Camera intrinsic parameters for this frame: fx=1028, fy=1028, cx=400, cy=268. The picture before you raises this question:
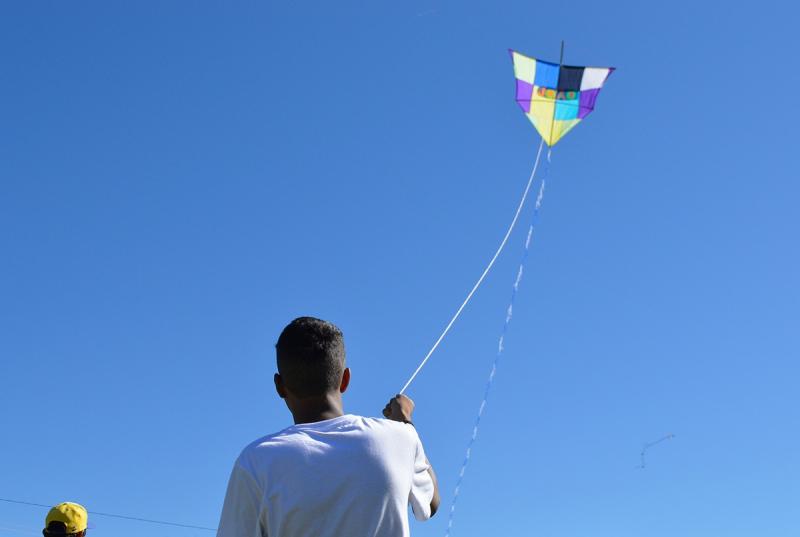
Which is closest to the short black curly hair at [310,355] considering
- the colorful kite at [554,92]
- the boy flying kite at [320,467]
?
the boy flying kite at [320,467]

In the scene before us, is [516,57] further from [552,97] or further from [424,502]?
[424,502]

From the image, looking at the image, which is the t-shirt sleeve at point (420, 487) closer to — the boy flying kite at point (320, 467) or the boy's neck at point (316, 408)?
the boy flying kite at point (320, 467)

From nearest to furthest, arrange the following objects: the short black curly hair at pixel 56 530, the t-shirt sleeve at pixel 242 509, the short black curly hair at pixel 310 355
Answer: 1. the t-shirt sleeve at pixel 242 509
2. the short black curly hair at pixel 310 355
3. the short black curly hair at pixel 56 530

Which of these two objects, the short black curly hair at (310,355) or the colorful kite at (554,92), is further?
the colorful kite at (554,92)

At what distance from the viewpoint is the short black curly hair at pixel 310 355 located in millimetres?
2459

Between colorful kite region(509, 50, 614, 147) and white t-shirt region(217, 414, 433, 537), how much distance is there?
383 inches

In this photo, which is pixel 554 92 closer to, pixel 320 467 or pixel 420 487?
pixel 420 487

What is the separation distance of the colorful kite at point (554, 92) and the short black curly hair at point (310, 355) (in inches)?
378

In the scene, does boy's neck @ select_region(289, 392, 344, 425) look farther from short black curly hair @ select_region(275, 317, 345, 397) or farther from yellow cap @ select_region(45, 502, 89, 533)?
yellow cap @ select_region(45, 502, 89, 533)

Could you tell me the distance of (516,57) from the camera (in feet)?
38.9

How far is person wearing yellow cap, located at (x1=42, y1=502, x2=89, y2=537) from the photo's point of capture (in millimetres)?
4031

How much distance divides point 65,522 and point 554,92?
354 inches

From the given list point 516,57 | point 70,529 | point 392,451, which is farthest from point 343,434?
point 516,57

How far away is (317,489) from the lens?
2.32 metres
